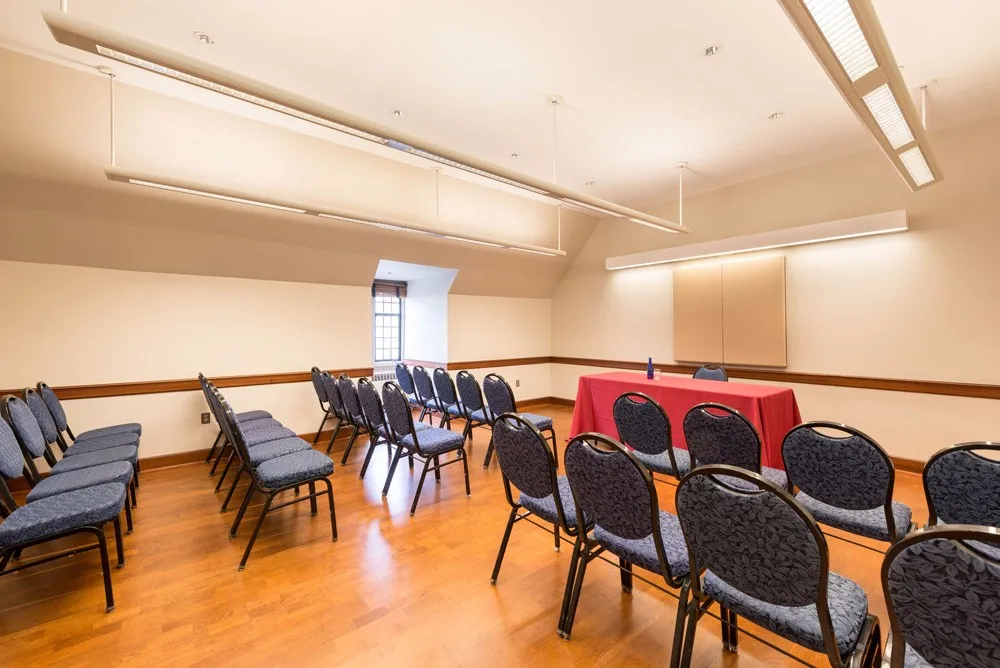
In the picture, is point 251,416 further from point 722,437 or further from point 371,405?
point 722,437

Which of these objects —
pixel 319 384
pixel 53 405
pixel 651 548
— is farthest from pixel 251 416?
pixel 651 548

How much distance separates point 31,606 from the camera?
2.19 metres

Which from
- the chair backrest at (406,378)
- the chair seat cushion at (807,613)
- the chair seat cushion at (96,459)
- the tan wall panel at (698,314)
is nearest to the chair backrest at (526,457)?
the chair seat cushion at (807,613)

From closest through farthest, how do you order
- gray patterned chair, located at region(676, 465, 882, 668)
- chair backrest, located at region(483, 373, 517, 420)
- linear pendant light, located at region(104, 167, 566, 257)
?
1. gray patterned chair, located at region(676, 465, 882, 668)
2. linear pendant light, located at region(104, 167, 566, 257)
3. chair backrest, located at region(483, 373, 517, 420)

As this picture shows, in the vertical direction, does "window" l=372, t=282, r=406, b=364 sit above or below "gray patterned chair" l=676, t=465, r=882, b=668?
above

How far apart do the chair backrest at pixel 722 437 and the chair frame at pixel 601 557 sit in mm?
821

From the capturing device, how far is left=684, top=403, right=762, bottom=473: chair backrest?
2309 millimetres

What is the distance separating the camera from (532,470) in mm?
2039

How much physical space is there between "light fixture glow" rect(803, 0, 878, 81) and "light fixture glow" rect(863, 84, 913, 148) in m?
0.25

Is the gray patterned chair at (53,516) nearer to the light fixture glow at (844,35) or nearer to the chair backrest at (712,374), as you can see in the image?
the light fixture glow at (844,35)

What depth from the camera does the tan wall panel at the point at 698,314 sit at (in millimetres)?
5504

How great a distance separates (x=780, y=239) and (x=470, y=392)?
12.6 feet

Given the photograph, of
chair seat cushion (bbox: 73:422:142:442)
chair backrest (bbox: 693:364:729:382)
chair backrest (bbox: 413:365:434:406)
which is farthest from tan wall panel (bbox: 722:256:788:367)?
chair seat cushion (bbox: 73:422:142:442)

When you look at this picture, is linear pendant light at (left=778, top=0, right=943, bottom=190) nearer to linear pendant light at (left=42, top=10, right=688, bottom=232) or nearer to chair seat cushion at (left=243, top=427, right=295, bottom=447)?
linear pendant light at (left=42, top=10, right=688, bottom=232)
